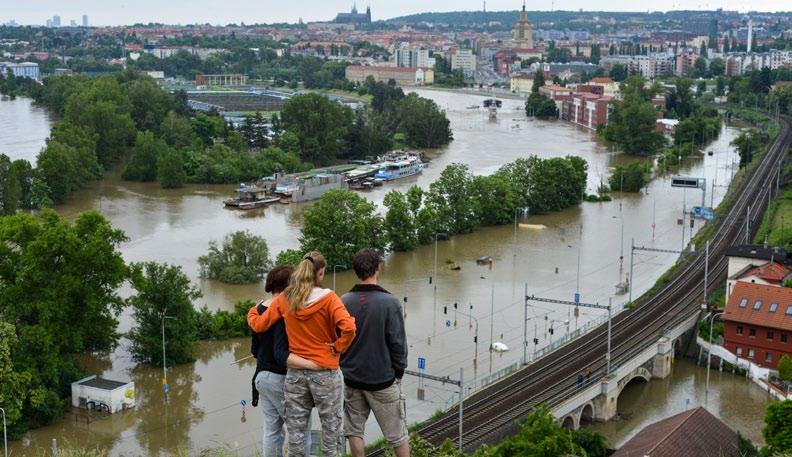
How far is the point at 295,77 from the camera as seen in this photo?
4631 centimetres

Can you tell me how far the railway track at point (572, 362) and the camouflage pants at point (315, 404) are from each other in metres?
3.84

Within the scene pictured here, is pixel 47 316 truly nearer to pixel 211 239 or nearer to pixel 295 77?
pixel 211 239

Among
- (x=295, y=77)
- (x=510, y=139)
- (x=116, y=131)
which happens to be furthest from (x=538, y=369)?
(x=295, y=77)

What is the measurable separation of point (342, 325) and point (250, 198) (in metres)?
15.4

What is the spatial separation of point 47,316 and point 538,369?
A: 12.9 feet

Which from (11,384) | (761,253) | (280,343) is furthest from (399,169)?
(280,343)

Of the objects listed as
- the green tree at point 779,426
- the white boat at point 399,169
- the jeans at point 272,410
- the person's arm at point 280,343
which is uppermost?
the person's arm at point 280,343

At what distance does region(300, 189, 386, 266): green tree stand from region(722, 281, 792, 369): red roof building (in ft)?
15.1

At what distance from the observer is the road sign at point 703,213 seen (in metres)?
17.0

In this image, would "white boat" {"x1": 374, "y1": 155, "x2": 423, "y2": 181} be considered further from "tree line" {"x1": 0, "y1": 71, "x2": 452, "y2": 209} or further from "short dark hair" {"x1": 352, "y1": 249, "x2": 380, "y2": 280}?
"short dark hair" {"x1": 352, "y1": 249, "x2": 380, "y2": 280}

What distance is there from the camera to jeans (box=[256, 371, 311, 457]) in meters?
3.12

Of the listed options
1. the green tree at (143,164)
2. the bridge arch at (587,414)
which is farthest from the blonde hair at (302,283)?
the green tree at (143,164)

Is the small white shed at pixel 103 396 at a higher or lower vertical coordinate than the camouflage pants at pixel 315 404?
lower

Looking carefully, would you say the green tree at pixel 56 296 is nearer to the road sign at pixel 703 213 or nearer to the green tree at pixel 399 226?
the green tree at pixel 399 226
